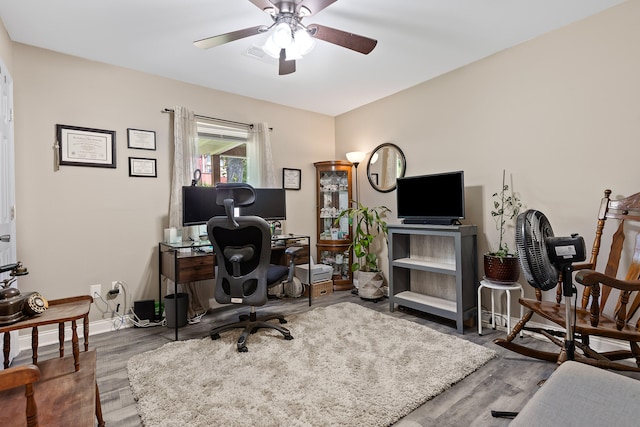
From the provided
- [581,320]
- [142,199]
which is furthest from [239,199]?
[581,320]

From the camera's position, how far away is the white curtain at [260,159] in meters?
3.80

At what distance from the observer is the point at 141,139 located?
3.10m

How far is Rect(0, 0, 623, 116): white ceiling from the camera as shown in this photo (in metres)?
2.16

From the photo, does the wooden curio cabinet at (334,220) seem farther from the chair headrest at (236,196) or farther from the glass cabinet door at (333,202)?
the chair headrest at (236,196)

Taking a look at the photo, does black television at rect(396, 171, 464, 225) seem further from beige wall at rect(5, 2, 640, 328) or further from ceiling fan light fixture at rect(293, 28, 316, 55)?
ceiling fan light fixture at rect(293, 28, 316, 55)

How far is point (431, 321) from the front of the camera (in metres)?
3.00

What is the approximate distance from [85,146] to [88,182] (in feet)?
1.06

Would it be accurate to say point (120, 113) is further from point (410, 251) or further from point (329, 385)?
point (410, 251)

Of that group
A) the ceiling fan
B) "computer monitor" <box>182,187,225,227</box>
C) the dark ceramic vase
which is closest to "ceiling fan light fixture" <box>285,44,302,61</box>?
the ceiling fan

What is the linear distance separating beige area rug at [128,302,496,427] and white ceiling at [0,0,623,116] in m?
2.46

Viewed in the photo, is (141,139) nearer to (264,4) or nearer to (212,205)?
(212,205)

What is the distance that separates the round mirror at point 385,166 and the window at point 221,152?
1.63 metres

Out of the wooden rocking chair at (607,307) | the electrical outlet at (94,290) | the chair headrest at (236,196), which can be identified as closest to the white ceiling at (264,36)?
the chair headrest at (236,196)

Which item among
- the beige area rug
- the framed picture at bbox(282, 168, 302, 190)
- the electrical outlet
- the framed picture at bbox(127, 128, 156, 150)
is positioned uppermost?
the framed picture at bbox(127, 128, 156, 150)
